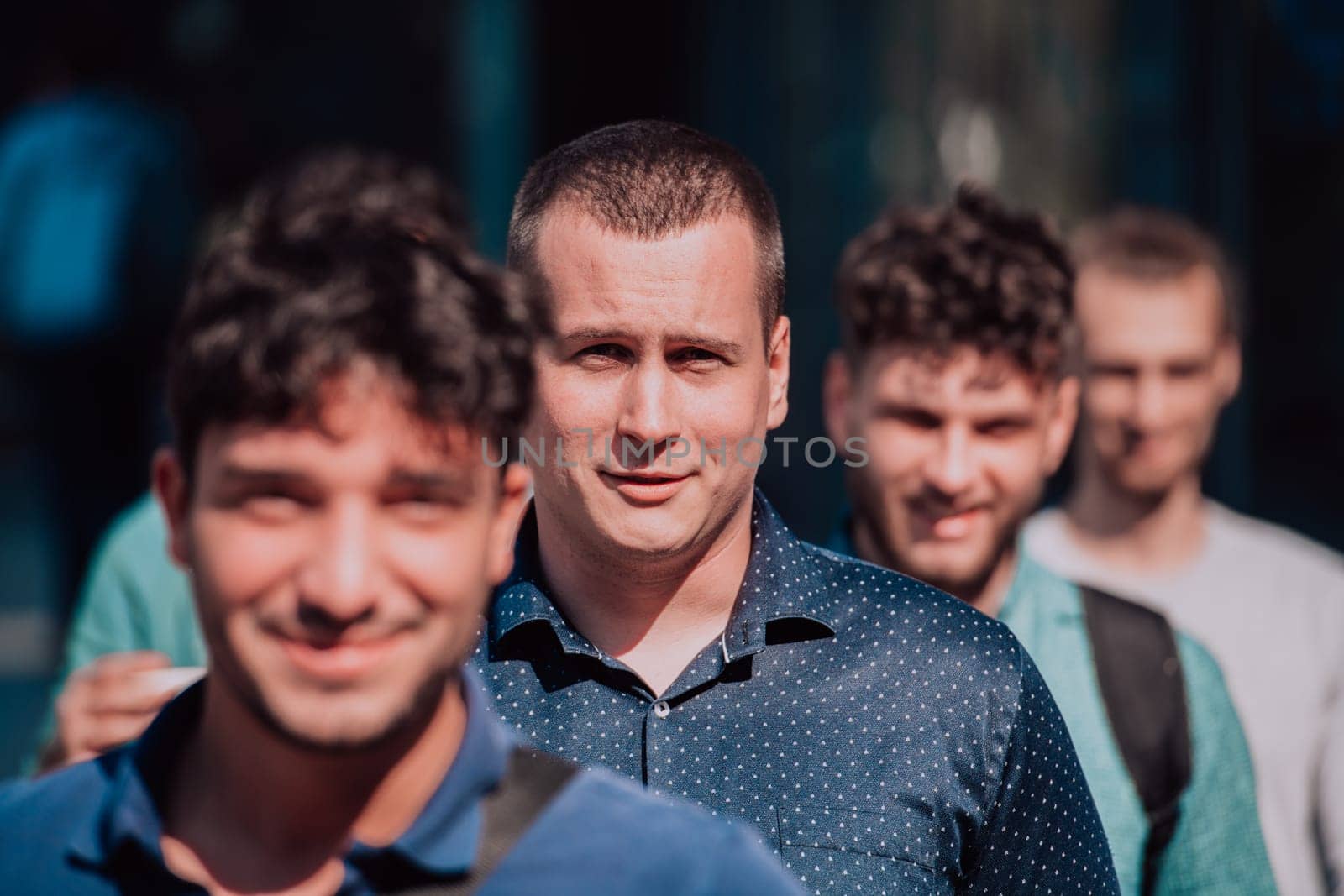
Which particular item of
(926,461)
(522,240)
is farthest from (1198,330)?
(522,240)

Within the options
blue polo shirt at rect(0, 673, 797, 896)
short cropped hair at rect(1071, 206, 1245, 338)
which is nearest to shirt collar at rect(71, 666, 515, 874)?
blue polo shirt at rect(0, 673, 797, 896)

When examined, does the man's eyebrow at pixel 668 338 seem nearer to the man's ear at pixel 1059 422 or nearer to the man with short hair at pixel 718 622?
the man with short hair at pixel 718 622

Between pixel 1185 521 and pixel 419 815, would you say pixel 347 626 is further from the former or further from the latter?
pixel 1185 521

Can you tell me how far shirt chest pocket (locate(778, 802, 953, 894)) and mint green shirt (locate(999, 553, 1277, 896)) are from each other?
2.65ft

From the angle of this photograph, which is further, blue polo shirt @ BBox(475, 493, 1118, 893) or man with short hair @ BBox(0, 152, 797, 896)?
blue polo shirt @ BBox(475, 493, 1118, 893)

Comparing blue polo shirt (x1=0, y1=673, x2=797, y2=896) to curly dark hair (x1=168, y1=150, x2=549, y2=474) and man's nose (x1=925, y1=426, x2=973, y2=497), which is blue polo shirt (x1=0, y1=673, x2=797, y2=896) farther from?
man's nose (x1=925, y1=426, x2=973, y2=497)

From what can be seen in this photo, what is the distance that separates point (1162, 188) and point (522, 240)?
404 cm

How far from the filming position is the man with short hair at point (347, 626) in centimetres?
177

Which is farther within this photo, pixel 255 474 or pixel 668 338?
pixel 668 338

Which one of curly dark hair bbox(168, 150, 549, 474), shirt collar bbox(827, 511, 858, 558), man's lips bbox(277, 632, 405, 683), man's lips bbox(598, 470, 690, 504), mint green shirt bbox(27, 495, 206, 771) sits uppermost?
curly dark hair bbox(168, 150, 549, 474)

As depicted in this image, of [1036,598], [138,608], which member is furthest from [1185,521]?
[138,608]

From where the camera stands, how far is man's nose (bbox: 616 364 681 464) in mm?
2512

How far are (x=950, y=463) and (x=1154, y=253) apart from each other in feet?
5.10

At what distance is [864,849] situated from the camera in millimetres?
2367
